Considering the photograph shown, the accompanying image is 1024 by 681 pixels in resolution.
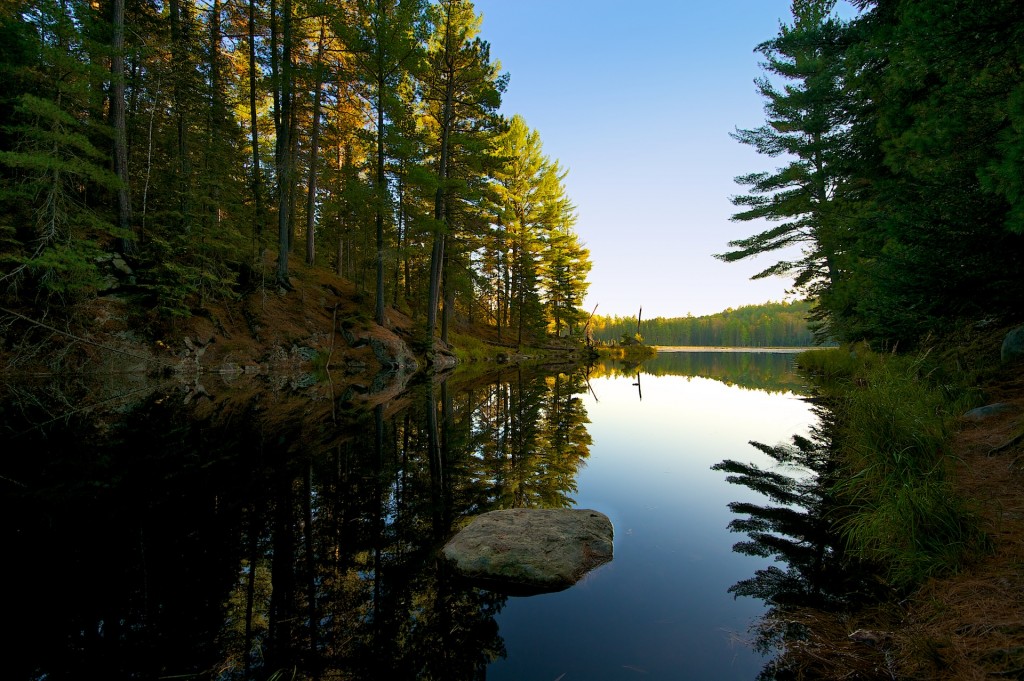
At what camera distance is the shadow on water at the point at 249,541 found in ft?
7.80

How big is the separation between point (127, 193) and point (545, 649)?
18876 mm

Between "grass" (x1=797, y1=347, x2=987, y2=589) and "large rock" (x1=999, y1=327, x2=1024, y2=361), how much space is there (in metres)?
0.83

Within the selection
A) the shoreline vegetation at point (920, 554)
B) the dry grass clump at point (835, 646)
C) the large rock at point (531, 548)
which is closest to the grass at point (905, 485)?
the shoreline vegetation at point (920, 554)

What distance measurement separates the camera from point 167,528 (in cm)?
388

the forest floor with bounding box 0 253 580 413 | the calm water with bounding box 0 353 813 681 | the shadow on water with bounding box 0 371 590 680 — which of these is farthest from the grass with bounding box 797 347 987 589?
the forest floor with bounding box 0 253 580 413

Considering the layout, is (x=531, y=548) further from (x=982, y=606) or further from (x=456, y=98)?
(x=456, y=98)

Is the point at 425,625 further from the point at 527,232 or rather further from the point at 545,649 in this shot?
the point at 527,232

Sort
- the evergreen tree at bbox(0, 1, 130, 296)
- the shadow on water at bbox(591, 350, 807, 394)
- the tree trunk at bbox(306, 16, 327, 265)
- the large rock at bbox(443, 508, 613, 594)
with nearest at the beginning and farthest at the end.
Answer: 1. the large rock at bbox(443, 508, 613, 594)
2. the evergreen tree at bbox(0, 1, 130, 296)
3. the shadow on water at bbox(591, 350, 807, 394)
4. the tree trunk at bbox(306, 16, 327, 265)

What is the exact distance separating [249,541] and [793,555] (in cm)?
480

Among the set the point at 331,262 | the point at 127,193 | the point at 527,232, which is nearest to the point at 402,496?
the point at 127,193

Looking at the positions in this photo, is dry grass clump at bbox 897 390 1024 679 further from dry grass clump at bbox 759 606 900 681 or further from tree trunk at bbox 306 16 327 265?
tree trunk at bbox 306 16 327 265

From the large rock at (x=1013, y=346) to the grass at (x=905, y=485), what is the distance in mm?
826

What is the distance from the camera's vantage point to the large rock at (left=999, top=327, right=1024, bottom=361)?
5848 mm

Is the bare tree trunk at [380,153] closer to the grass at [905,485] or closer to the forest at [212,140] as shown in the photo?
the forest at [212,140]
